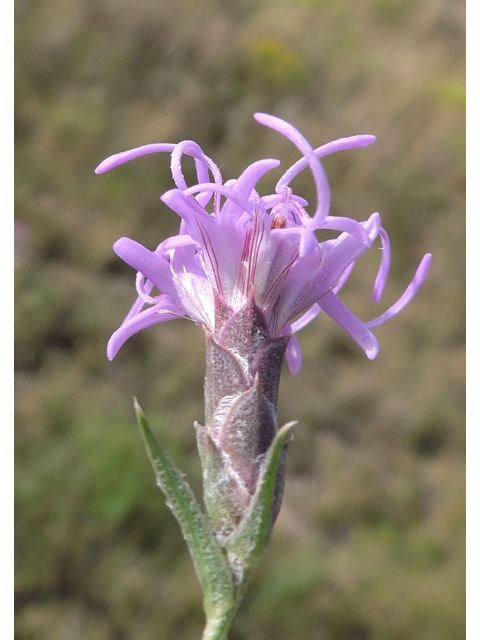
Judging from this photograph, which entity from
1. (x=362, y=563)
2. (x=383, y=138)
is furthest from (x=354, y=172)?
(x=362, y=563)

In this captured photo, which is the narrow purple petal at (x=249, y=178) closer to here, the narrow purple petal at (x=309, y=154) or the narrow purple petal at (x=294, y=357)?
the narrow purple petal at (x=309, y=154)

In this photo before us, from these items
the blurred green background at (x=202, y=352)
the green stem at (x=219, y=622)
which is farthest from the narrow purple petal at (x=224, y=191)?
the blurred green background at (x=202, y=352)

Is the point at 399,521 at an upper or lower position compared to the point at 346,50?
lower

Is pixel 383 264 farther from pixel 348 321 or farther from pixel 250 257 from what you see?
pixel 250 257

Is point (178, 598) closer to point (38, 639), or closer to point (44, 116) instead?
point (38, 639)

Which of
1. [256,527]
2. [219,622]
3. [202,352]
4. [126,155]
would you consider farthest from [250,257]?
[202,352]

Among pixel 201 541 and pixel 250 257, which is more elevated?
pixel 250 257
